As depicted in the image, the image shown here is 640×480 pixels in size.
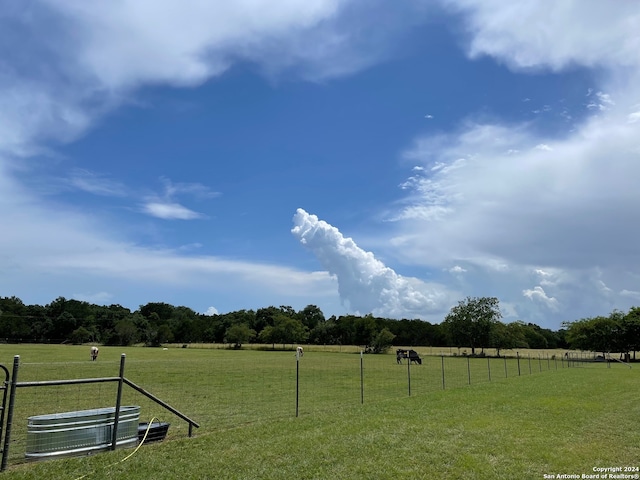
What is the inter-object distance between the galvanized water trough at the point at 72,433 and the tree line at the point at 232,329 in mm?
76155

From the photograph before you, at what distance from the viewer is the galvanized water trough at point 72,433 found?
7.67 meters

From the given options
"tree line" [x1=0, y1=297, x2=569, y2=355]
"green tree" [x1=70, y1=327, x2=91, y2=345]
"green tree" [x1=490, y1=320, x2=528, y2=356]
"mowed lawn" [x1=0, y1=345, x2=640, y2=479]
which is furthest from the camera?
"green tree" [x1=70, y1=327, x2=91, y2=345]

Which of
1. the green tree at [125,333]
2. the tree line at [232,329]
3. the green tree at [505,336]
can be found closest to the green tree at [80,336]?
the tree line at [232,329]

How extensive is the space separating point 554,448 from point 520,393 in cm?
1034

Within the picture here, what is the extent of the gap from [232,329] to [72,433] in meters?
97.8

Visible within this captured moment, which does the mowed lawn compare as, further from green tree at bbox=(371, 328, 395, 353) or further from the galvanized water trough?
green tree at bbox=(371, 328, 395, 353)

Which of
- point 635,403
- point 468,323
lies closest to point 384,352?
point 468,323

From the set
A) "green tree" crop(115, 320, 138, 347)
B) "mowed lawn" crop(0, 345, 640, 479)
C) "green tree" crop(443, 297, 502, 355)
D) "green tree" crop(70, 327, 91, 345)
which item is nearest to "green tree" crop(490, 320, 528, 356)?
"green tree" crop(443, 297, 502, 355)

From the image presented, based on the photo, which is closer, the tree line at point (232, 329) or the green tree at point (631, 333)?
the green tree at point (631, 333)

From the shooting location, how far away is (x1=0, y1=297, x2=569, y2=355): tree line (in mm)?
101500

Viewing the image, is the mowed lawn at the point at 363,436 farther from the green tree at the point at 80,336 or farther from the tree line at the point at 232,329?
the green tree at the point at 80,336

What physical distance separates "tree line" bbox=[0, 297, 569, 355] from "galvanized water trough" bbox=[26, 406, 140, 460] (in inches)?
2998

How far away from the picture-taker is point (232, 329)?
338ft

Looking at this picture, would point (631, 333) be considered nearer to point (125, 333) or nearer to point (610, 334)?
point (610, 334)
